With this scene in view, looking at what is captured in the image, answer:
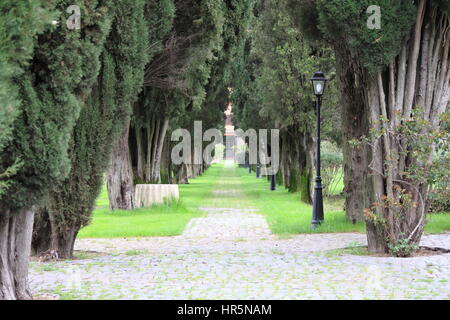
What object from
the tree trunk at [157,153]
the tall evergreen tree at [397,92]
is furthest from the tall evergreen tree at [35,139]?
the tree trunk at [157,153]

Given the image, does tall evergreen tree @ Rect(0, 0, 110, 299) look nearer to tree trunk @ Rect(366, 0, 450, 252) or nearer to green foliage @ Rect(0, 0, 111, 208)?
green foliage @ Rect(0, 0, 111, 208)

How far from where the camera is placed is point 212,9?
58.8ft

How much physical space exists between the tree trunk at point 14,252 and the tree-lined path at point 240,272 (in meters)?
0.48

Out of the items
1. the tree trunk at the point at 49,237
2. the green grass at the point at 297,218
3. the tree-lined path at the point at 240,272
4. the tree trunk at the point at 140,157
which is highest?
the tree trunk at the point at 140,157

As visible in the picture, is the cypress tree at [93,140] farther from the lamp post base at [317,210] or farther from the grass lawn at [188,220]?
the lamp post base at [317,210]

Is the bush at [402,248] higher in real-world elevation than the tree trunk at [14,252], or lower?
lower

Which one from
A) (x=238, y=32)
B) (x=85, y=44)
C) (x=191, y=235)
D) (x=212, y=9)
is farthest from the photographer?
(x=238, y=32)

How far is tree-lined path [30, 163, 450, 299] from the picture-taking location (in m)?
7.54

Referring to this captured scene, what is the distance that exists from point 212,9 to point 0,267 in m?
12.6

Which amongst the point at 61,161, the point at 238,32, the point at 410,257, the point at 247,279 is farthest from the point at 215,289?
the point at 238,32

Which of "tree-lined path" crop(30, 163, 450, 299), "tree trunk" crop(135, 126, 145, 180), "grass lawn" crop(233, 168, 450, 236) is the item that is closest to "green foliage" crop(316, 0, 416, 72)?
"tree-lined path" crop(30, 163, 450, 299)

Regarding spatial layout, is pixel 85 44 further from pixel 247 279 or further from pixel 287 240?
pixel 287 240

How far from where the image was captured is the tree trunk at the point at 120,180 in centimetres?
2115

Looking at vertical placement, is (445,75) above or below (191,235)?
above
